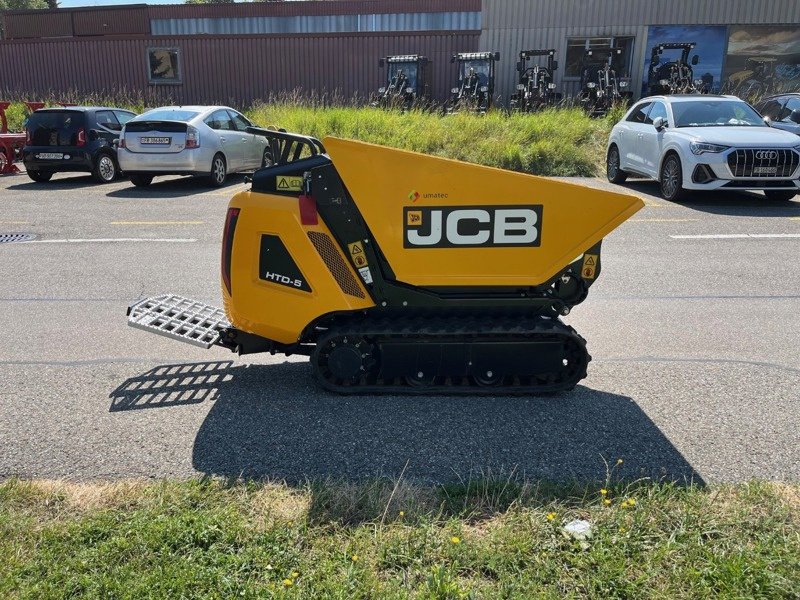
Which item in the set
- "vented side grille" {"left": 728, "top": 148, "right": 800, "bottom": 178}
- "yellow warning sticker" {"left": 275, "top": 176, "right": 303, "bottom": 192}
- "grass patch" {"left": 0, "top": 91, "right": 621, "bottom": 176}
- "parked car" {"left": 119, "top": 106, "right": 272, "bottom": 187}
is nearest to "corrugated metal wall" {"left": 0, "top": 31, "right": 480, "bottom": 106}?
"grass patch" {"left": 0, "top": 91, "right": 621, "bottom": 176}

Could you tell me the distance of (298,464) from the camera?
11.8ft

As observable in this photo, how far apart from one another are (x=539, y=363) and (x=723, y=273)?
4288 mm

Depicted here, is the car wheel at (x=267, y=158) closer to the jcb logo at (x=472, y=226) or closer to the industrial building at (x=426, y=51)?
the jcb logo at (x=472, y=226)

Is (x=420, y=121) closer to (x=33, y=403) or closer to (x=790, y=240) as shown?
(x=790, y=240)

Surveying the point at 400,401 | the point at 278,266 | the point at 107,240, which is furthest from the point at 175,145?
the point at 400,401

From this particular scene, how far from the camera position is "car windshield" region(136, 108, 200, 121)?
1426 cm

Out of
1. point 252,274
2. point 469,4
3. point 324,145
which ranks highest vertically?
point 469,4

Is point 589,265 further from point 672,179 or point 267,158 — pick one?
point 672,179

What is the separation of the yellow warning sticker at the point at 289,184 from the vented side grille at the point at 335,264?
1.01ft

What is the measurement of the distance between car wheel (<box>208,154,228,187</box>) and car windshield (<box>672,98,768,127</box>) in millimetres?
9091

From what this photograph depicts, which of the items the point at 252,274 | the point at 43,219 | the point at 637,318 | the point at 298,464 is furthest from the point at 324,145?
the point at 43,219

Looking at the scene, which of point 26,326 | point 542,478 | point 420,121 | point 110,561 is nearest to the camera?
point 110,561

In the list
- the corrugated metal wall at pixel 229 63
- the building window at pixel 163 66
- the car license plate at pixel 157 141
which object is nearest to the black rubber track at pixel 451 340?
the car license plate at pixel 157 141

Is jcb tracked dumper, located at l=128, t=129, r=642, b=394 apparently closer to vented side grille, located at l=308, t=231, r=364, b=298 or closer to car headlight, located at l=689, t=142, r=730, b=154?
vented side grille, located at l=308, t=231, r=364, b=298
